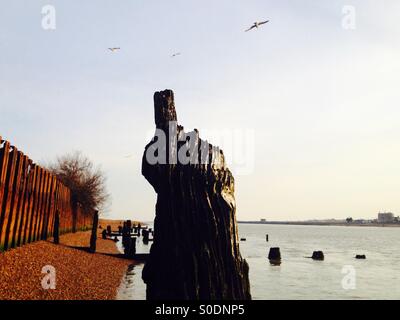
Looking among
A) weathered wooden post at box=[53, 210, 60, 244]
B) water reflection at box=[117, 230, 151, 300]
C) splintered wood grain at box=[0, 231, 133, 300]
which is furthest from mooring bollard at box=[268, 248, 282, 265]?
weathered wooden post at box=[53, 210, 60, 244]

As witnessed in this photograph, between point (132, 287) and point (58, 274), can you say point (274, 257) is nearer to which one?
point (132, 287)

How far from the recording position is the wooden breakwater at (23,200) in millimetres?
15938

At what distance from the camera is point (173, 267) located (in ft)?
13.2

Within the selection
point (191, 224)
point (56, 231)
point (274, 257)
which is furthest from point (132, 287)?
point (274, 257)

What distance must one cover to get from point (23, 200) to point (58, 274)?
448cm

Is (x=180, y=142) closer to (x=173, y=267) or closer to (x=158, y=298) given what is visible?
(x=173, y=267)

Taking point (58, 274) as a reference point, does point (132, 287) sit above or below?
below

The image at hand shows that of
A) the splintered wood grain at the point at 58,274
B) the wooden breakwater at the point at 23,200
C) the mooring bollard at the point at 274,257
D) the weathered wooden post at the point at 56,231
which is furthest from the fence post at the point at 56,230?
the mooring bollard at the point at 274,257

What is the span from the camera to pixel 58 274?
53.3 ft

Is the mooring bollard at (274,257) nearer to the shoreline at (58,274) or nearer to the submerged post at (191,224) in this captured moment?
the shoreline at (58,274)

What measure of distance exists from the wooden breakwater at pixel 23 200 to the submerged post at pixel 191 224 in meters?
13.4

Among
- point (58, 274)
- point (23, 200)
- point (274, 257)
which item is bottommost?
point (274, 257)

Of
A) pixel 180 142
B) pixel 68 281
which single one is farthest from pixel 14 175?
pixel 180 142
